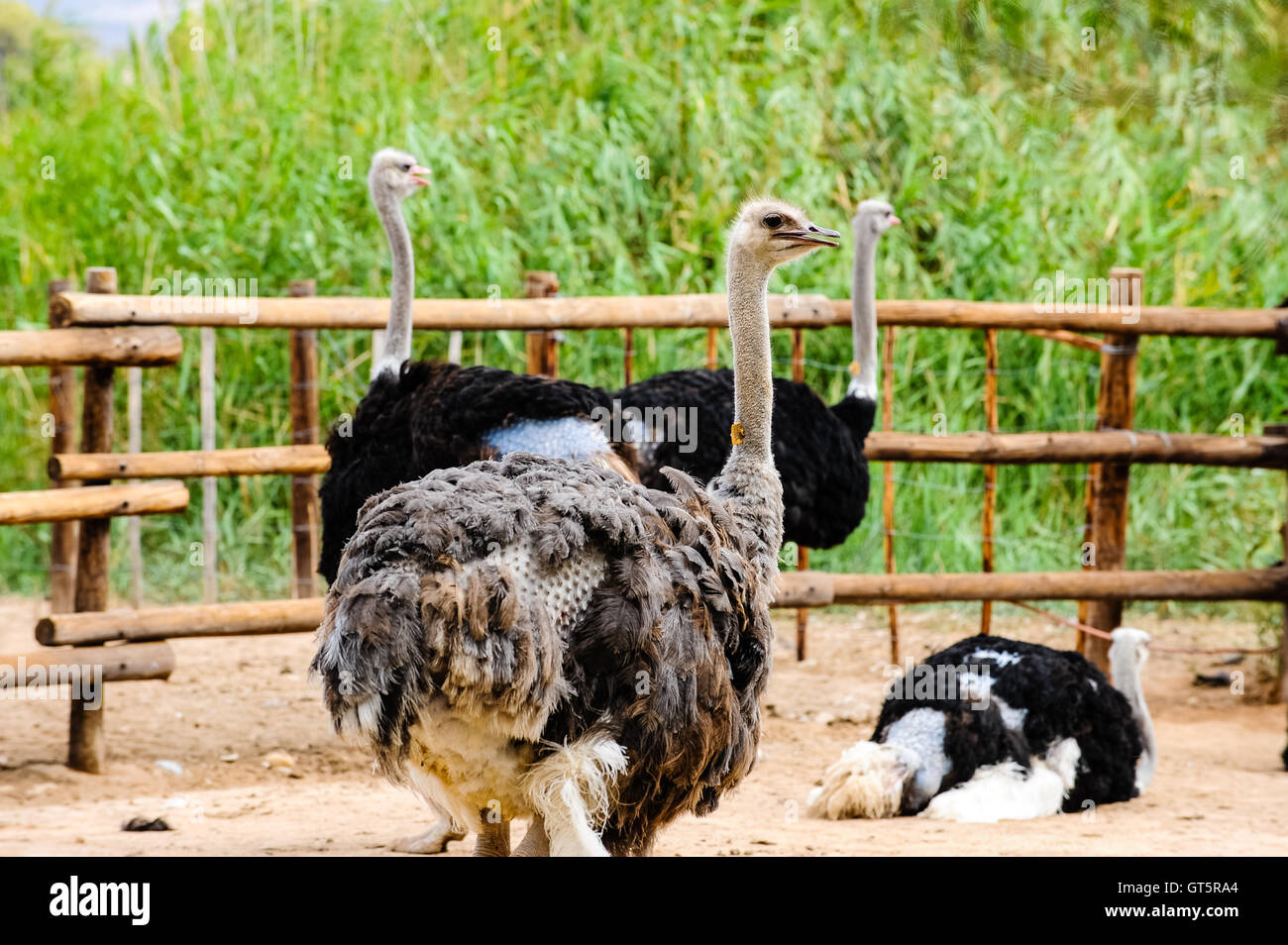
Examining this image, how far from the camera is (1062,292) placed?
858 cm

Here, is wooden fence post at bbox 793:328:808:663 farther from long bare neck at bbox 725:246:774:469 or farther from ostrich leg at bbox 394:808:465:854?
ostrich leg at bbox 394:808:465:854

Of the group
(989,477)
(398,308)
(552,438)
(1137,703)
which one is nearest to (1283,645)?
(989,477)

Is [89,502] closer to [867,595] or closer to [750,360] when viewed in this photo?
[750,360]

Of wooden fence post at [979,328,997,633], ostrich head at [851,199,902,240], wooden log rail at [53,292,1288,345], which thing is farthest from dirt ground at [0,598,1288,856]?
ostrich head at [851,199,902,240]

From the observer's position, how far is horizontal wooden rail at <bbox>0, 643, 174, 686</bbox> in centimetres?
512

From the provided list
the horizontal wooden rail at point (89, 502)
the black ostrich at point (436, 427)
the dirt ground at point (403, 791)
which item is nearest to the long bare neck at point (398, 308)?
→ the black ostrich at point (436, 427)

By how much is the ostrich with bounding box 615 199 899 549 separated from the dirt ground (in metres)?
0.87

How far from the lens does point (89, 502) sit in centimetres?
530

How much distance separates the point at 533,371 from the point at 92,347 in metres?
1.62

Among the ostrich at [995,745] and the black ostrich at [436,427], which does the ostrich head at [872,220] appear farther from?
the ostrich at [995,745]

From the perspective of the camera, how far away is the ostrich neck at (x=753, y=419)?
3.88m
